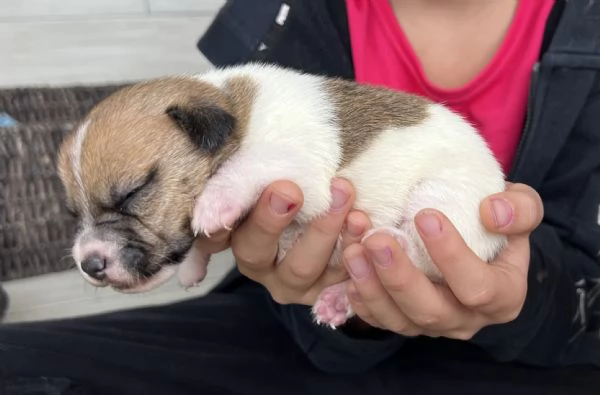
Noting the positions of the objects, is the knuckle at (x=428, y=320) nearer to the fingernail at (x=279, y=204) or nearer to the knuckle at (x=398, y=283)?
the knuckle at (x=398, y=283)

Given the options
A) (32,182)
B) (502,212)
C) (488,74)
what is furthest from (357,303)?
(32,182)

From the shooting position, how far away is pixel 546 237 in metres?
1.40

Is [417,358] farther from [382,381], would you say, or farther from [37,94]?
[37,94]

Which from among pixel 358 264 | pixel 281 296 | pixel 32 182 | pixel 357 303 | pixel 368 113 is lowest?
pixel 32 182

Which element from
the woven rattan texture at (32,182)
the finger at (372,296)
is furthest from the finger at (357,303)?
the woven rattan texture at (32,182)

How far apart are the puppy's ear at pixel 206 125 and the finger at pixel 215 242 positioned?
13 centimetres

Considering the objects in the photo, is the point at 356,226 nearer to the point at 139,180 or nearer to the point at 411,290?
the point at 411,290

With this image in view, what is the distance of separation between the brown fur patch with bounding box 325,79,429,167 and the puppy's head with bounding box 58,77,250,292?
0.66ft

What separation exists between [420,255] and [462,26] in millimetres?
755

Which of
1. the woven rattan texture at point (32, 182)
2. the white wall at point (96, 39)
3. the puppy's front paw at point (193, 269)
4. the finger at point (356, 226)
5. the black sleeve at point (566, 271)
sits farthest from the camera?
the white wall at point (96, 39)

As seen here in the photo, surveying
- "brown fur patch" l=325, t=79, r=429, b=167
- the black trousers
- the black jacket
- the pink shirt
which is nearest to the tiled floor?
the black trousers

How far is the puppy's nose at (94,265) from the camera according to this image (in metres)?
1.01

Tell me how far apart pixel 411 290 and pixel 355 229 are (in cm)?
13

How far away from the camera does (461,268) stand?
103cm
